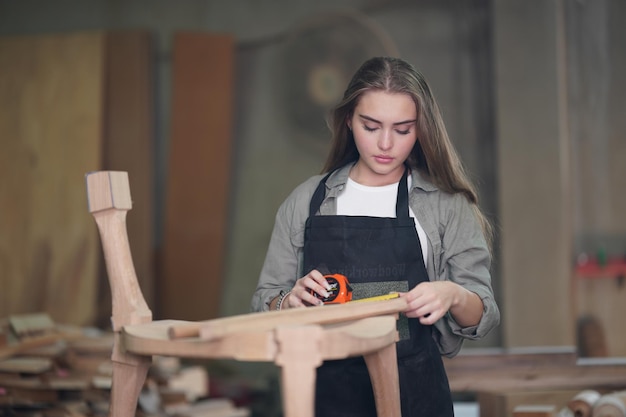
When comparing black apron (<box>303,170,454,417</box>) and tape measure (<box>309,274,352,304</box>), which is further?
black apron (<box>303,170,454,417</box>)

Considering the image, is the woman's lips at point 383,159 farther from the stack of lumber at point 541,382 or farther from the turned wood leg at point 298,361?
the stack of lumber at point 541,382

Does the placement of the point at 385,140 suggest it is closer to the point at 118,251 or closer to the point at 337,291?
the point at 337,291

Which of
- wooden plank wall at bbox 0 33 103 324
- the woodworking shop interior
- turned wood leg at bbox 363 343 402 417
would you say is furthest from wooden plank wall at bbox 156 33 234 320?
turned wood leg at bbox 363 343 402 417

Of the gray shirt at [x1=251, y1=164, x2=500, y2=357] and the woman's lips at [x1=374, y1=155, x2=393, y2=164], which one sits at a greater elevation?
the woman's lips at [x1=374, y1=155, x2=393, y2=164]

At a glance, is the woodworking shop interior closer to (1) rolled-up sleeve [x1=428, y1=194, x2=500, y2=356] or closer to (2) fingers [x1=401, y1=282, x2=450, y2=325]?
(1) rolled-up sleeve [x1=428, y1=194, x2=500, y2=356]

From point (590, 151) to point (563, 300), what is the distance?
1.18 meters

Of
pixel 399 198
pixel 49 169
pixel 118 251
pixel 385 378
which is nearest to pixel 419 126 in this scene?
pixel 399 198

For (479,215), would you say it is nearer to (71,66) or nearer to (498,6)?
(498,6)

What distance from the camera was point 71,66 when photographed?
21.8 ft

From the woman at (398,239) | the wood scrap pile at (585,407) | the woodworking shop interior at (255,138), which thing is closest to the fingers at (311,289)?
the woman at (398,239)

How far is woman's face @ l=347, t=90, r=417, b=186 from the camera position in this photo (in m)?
2.60

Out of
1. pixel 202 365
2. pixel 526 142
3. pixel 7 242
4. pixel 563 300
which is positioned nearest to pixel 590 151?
pixel 526 142

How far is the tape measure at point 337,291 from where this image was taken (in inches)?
95.3

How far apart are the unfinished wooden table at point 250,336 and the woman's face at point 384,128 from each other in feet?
1.86
